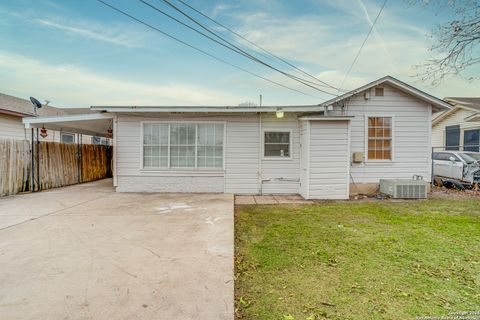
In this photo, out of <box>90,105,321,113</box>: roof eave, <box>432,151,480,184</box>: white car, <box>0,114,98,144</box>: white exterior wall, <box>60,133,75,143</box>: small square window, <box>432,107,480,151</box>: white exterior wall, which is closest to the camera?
<box>90,105,321,113</box>: roof eave

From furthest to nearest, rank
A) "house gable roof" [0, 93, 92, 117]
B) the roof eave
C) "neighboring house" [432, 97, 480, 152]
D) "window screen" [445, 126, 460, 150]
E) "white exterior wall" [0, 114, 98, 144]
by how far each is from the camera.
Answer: "window screen" [445, 126, 460, 150]
"neighboring house" [432, 97, 480, 152]
"white exterior wall" [0, 114, 98, 144]
"house gable roof" [0, 93, 92, 117]
the roof eave

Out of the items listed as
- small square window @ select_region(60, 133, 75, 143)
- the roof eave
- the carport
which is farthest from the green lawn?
small square window @ select_region(60, 133, 75, 143)

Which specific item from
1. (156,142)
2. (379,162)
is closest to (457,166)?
(379,162)

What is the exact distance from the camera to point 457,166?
10.1 m

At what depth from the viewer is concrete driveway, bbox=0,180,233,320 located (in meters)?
2.23

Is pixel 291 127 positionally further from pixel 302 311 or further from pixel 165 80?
pixel 165 80

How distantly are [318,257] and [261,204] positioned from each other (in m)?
3.74

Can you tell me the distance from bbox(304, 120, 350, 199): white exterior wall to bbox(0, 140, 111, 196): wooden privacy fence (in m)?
9.77

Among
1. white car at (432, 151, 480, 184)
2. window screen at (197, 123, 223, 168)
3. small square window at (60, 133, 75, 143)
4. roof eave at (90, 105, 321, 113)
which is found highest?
roof eave at (90, 105, 321, 113)

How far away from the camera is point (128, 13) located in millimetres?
8172

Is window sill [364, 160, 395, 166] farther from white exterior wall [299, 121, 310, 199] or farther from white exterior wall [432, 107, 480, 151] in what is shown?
white exterior wall [432, 107, 480, 151]

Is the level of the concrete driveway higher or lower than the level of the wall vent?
lower

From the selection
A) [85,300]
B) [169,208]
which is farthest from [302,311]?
[169,208]

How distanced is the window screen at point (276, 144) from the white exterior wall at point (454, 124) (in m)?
8.98
